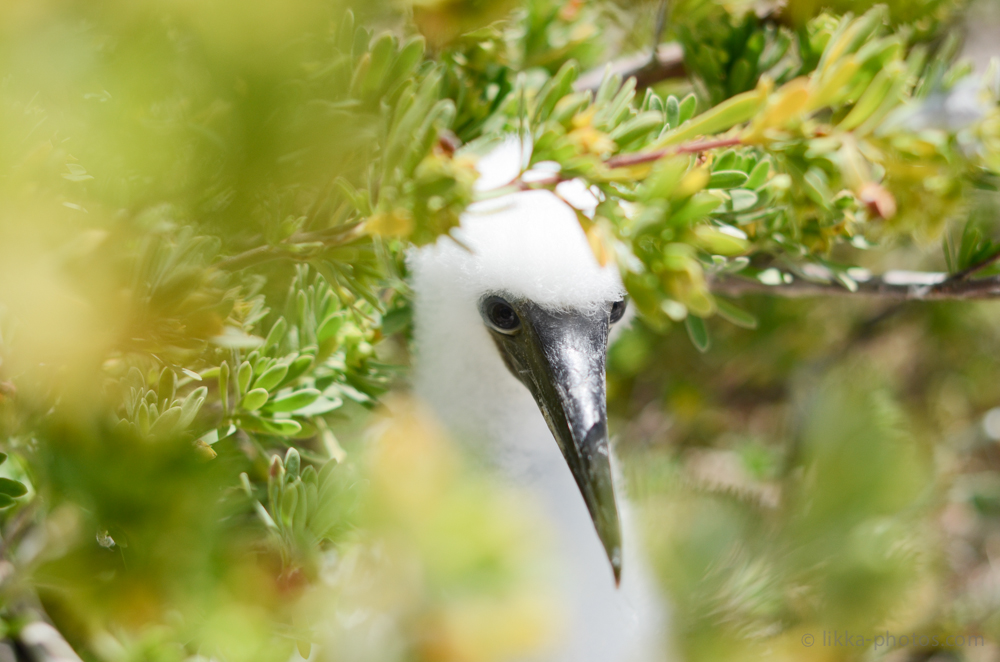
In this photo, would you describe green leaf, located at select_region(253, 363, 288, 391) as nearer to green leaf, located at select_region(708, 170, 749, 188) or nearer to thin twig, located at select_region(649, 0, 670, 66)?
green leaf, located at select_region(708, 170, 749, 188)

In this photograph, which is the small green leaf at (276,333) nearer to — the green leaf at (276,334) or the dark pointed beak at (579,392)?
the green leaf at (276,334)

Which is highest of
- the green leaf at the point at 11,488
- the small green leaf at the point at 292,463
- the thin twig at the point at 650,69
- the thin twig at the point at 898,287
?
the thin twig at the point at 650,69

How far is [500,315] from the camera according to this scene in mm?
925

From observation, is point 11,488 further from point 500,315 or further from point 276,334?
point 500,315

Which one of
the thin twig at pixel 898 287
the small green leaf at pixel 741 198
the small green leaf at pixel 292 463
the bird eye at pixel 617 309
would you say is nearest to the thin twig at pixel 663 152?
the small green leaf at pixel 741 198

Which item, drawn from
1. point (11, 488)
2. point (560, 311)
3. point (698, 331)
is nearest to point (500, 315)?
point (560, 311)

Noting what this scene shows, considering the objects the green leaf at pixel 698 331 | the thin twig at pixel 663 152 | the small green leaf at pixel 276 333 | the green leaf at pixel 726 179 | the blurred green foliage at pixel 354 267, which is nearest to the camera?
the blurred green foliage at pixel 354 267

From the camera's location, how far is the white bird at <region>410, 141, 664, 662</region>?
81 centimetres

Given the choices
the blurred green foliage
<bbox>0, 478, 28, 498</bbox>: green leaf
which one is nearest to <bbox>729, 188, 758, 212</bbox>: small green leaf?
the blurred green foliage

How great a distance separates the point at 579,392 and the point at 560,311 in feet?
0.35

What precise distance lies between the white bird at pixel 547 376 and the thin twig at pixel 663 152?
0.18 metres

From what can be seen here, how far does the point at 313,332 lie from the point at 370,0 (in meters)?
0.42

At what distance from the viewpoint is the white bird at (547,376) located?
0.81 metres

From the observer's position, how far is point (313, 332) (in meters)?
0.79
